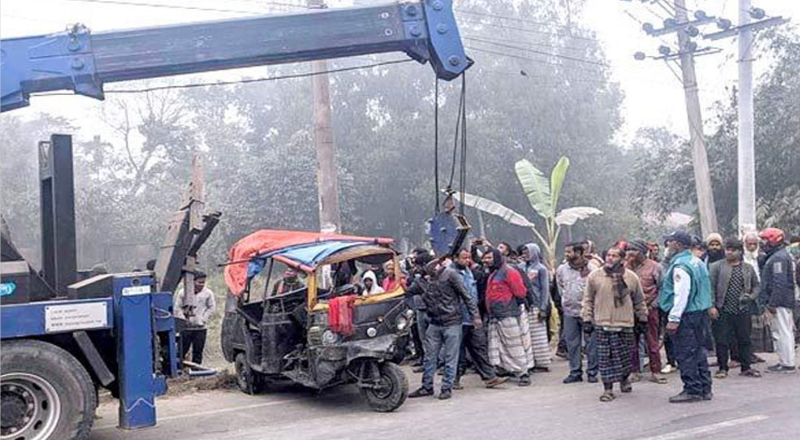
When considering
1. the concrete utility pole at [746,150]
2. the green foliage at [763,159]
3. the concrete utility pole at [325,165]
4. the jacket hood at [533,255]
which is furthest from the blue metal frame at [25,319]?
the green foliage at [763,159]

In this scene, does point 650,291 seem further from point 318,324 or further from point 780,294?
point 318,324

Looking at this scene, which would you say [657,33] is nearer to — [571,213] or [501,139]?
[571,213]

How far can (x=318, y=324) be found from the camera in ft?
29.5

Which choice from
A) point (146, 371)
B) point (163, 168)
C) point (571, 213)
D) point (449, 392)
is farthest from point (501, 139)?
point (146, 371)

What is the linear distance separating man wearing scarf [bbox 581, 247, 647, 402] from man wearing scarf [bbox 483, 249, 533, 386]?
1221mm

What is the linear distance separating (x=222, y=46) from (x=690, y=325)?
5568 millimetres

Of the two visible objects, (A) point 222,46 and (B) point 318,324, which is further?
(B) point 318,324

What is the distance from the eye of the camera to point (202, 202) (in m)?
8.30

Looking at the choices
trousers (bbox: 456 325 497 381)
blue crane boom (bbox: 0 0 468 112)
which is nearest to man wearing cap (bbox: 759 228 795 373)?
trousers (bbox: 456 325 497 381)

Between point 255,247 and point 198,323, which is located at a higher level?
point 255,247

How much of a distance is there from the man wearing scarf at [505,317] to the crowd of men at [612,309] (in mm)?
13

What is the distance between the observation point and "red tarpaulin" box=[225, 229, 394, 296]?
10.4 metres

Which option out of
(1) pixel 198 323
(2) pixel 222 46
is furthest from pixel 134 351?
(1) pixel 198 323

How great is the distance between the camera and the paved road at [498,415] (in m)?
7.65
